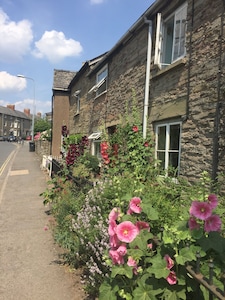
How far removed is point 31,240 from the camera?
5312mm

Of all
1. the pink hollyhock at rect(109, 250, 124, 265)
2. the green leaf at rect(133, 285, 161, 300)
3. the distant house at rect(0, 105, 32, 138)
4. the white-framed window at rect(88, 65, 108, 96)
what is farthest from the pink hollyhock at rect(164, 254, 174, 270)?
the distant house at rect(0, 105, 32, 138)

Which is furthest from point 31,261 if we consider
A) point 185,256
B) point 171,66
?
point 171,66

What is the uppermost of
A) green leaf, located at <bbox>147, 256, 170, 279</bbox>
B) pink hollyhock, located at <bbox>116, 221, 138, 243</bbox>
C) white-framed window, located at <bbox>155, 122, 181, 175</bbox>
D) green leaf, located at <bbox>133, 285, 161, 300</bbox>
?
white-framed window, located at <bbox>155, 122, 181, 175</bbox>

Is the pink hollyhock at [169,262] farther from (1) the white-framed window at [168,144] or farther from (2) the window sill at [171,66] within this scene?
(2) the window sill at [171,66]

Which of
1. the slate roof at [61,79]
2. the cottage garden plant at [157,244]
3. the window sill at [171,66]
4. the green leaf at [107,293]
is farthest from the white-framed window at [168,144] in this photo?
the slate roof at [61,79]

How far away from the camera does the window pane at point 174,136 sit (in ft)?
20.6

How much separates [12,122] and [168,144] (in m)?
95.7

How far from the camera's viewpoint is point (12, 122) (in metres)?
95.8

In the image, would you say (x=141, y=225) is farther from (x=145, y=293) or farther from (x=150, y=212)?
(x=145, y=293)

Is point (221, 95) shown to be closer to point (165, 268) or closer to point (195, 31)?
point (195, 31)

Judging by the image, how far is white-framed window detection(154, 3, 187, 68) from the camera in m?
6.39

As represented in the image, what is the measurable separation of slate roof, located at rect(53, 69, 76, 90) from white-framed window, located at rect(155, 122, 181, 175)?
13.6 metres

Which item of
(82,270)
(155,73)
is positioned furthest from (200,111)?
(82,270)

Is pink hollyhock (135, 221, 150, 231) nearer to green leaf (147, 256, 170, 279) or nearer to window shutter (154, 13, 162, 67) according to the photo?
green leaf (147, 256, 170, 279)
